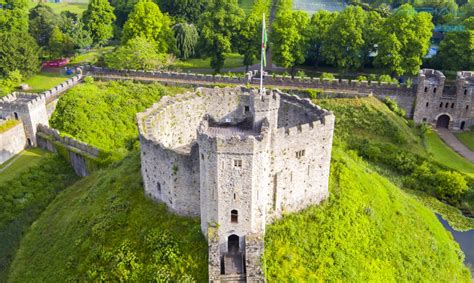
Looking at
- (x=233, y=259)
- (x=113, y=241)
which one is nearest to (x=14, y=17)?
(x=113, y=241)

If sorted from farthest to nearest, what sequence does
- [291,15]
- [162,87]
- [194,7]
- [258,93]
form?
[194,7] < [291,15] < [162,87] < [258,93]

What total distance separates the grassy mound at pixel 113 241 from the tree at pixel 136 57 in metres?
31.2

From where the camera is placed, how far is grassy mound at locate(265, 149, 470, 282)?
36347 mm

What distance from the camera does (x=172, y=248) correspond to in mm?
36125

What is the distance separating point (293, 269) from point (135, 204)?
589 inches

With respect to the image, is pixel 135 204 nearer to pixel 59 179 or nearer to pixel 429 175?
pixel 59 179

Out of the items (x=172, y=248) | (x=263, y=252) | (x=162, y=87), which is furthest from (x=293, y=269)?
(x=162, y=87)

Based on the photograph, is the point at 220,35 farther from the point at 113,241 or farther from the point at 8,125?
the point at 113,241

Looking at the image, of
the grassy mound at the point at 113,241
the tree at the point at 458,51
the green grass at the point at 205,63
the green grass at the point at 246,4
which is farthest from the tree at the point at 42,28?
the tree at the point at 458,51

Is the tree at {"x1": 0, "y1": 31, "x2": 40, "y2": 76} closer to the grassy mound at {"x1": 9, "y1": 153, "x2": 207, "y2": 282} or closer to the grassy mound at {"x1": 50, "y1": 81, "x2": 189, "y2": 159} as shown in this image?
the grassy mound at {"x1": 50, "y1": 81, "x2": 189, "y2": 159}

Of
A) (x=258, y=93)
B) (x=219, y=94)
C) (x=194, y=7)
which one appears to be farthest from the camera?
(x=194, y=7)

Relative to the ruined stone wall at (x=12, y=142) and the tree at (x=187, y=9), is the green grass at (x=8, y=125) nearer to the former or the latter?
the ruined stone wall at (x=12, y=142)

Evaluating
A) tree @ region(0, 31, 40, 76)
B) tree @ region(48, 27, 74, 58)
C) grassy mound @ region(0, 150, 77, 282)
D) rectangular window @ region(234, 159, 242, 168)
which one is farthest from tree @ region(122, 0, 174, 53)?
rectangular window @ region(234, 159, 242, 168)

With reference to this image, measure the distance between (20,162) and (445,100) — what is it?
5729 centimetres
